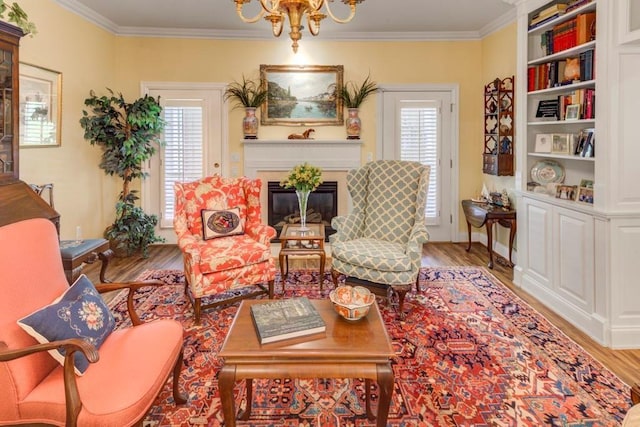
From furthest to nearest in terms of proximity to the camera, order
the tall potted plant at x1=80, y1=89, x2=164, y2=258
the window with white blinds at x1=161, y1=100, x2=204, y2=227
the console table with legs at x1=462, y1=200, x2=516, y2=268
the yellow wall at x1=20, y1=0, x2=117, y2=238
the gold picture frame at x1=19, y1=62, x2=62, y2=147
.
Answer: the window with white blinds at x1=161, y1=100, x2=204, y2=227 < the tall potted plant at x1=80, y1=89, x2=164, y2=258 < the console table with legs at x1=462, y1=200, x2=516, y2=268 < the yellow wall at x1=20, y1=0, x2=117, y2=238 < the gold picture frame at x1=19, y1=62, x2=62, y2=147

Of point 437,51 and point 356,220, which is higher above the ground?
point 437,51

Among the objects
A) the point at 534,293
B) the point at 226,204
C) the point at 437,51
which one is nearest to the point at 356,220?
the point at 226,204

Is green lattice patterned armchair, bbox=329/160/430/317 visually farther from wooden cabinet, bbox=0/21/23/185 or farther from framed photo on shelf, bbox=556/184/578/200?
wooden cabinet, bbox=0/21/23/185

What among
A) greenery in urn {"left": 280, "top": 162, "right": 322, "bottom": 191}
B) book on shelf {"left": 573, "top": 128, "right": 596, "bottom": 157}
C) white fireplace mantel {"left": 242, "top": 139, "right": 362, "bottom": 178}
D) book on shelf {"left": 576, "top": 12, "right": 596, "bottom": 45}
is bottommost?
greenery in urn {"left": 280, "top": 162, "right": 322, "bottom": 191}

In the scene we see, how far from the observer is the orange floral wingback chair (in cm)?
328

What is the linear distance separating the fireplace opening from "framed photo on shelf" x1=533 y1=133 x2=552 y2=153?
106 inches

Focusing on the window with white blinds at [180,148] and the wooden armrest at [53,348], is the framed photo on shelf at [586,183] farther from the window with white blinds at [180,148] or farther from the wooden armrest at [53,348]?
the window with white blinds at [180,148]

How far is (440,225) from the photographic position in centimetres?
607

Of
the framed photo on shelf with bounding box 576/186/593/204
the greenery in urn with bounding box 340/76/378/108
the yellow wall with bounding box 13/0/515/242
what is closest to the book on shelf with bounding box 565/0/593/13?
the framed photo on shelf with bounding box 576/186/593/204

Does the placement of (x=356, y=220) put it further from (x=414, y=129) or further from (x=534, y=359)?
(x=414, y=129)

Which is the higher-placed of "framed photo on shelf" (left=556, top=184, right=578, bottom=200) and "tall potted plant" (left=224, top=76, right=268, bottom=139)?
"tall potted plant" (left=224, top=76, right=268, bottom=139)

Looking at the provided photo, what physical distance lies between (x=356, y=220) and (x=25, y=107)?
3266mm

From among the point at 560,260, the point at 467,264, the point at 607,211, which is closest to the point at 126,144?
the point at 467,264

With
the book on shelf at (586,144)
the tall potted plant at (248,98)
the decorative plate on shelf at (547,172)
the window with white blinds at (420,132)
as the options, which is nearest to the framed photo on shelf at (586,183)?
the book on shelf at (586,144)
